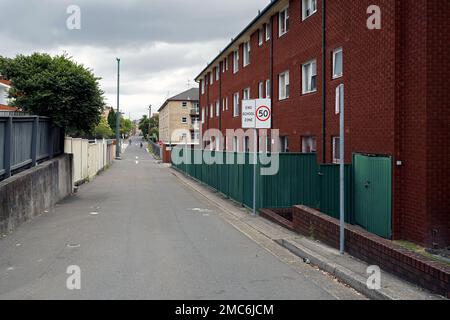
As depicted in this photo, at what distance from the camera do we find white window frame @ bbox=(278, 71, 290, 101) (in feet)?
67.7

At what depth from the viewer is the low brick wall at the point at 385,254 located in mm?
5922

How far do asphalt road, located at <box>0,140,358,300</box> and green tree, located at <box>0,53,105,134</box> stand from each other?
183 inches

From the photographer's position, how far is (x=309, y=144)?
58.9ft

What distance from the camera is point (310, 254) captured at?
27.5 ft

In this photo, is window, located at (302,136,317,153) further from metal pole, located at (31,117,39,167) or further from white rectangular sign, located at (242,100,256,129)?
metal pole, located at (31,117,39,167)

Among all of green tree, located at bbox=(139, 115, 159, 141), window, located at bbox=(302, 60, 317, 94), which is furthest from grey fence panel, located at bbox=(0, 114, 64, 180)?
green tree, located at bbox=(139, 115, 159, 141)

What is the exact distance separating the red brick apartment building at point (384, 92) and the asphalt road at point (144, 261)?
11.2ft

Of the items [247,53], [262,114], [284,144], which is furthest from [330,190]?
[247,53]

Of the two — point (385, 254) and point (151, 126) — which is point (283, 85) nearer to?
point (385, 254)

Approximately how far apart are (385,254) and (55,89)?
43.7 feet

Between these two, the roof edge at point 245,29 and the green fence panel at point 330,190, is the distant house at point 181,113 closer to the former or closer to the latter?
the roof edge at point 245,29
